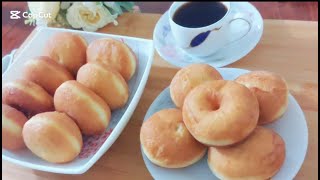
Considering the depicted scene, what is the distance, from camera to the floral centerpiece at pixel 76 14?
0.72 metres

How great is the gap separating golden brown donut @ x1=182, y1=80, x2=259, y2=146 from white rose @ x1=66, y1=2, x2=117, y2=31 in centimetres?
36

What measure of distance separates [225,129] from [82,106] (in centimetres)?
20

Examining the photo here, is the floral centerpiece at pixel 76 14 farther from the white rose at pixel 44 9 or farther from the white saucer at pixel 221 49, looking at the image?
the white saucer at pixel 221 49

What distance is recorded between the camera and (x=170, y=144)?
0.45m

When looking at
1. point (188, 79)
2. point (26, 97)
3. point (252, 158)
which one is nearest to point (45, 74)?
point (26, 97)

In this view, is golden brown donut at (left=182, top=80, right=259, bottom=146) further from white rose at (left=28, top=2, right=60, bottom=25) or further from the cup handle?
white rose at (left=28, top=2, right=60, bottom=25)

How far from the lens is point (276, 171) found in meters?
0.43

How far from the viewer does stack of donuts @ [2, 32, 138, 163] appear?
48 cm

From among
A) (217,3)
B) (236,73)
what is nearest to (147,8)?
(217,3)

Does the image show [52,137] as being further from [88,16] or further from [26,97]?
[88,16]

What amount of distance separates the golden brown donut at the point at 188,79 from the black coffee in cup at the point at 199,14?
0.43ft

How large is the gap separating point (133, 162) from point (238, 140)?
172 millimetres

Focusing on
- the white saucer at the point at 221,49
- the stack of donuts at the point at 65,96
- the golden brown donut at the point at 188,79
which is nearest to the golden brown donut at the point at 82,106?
the stack of donuts at the point at 65,96

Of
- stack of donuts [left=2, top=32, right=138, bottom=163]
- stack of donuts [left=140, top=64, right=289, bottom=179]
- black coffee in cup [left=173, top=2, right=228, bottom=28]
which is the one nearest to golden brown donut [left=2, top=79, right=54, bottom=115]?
stack of donuts [left=2, top=32, right=138, bottom=163]
